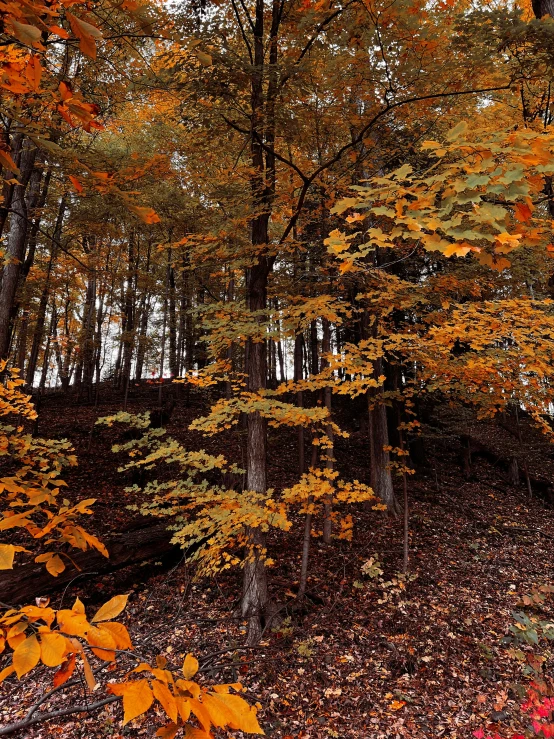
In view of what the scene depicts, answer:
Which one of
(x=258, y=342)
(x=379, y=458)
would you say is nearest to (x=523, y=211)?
(x=258, y=342)

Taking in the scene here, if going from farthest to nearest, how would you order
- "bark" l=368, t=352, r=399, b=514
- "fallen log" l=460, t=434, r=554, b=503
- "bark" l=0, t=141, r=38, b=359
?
"fallen log" l=460, t=434, r=554, b=503, "bark" l=368, t=352, r=399, b=514, "bark" l=0, t=141, r=38, b=359

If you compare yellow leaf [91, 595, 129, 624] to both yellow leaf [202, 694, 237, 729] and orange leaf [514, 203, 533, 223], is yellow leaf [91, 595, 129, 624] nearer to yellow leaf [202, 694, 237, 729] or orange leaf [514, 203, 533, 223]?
yellow leaf [202, 694, 237, 729]

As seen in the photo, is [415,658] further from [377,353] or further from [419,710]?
[377,353]

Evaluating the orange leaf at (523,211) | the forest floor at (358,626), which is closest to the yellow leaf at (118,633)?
the forest floor at (358,626)

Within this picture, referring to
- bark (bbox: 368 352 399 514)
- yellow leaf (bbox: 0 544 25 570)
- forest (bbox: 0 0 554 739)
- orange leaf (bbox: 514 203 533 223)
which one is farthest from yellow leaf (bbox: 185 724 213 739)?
bark (bbox: 368 352 399 514)

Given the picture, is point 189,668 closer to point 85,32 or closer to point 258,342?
point 85,32

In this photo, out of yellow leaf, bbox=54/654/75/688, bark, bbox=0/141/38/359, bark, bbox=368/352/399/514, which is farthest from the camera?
bark, bbox=368/352/399/514

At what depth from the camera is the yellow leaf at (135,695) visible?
34.8 inches

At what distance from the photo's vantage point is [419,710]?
406 cm

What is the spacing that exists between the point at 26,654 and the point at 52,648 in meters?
0.05

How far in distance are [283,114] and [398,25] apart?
174 cm

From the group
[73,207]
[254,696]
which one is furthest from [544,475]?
[73,207]

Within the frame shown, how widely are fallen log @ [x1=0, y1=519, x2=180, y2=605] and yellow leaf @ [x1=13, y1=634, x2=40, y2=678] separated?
3.83 meters

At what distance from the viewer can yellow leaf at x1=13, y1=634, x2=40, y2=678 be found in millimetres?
868
